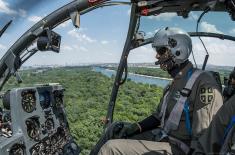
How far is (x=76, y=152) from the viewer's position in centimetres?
379

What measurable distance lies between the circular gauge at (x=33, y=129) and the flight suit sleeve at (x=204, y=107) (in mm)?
1302

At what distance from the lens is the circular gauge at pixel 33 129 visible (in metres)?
3.12

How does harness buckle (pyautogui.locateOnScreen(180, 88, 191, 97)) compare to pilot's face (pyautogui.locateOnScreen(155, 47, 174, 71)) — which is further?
pilot's face (pyautogui.locateOnScreen(155, 47, 174, 71))

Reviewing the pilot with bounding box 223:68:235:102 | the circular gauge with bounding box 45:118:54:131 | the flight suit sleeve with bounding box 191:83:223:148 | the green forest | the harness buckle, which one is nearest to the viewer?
the flight suit sleeve with bounding box 191:83:223:148

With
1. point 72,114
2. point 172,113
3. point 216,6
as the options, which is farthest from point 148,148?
point 72,114

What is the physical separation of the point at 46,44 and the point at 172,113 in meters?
1.16

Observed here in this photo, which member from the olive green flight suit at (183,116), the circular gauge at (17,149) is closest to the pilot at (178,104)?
the olive green flight suit at (183,116)

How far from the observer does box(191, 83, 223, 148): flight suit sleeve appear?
8.71 ft

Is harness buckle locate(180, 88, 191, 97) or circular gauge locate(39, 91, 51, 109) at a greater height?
harness buckle locate(180, 88, 191, 97)

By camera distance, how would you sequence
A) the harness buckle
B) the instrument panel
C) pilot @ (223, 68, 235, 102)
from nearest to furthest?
the harness buckle < the instrument panel < pilot @ (223, 68, 235, 102)

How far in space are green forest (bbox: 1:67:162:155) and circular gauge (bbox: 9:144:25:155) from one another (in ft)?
20.3

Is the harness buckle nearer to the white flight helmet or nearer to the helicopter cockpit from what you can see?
the white flight helmet

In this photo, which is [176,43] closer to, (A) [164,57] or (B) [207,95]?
(A) [164,57]

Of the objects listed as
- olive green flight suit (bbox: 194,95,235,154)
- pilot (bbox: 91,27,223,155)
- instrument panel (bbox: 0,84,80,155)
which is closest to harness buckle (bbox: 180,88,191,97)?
pilot (bbox: 91,27,223,155)
